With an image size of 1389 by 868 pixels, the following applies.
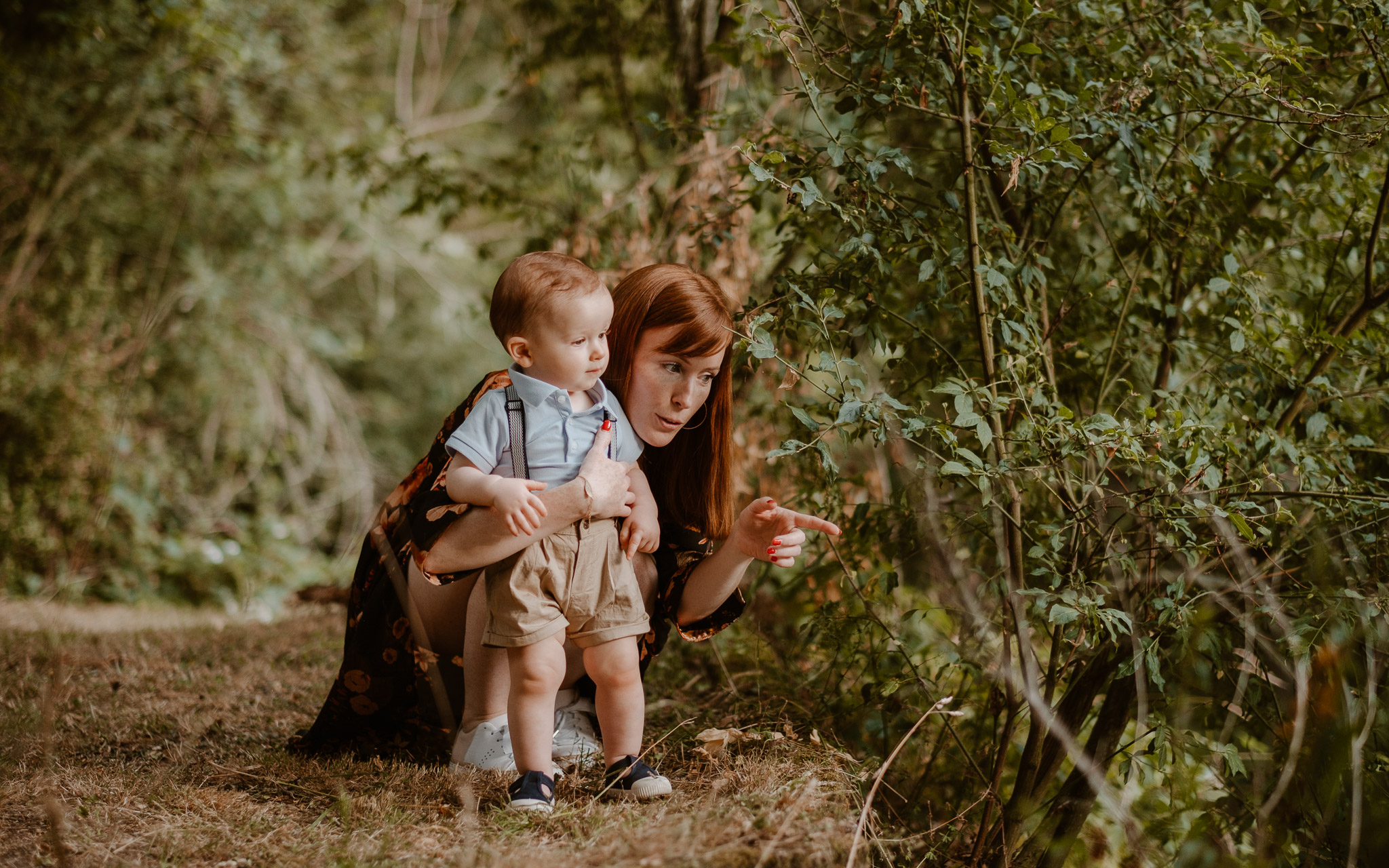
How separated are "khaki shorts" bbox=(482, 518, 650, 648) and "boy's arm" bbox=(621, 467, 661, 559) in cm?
3

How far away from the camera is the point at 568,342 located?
195cm

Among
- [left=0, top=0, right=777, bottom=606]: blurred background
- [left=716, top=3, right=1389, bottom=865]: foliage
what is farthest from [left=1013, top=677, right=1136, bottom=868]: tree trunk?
Answer: [left=0, top=0, right=777, bottom=606]: blurred background

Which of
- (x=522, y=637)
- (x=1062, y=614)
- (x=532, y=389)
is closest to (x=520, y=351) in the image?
(x=532, y=389)

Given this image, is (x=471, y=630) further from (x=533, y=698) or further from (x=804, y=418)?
(x=804, y=418)

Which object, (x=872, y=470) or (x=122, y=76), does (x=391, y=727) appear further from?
(x=122, y=76)

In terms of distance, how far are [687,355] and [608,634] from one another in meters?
0.63

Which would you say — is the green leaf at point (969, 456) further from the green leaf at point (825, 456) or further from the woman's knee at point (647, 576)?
the woman's knee at point (647, 576)

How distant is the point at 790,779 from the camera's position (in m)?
2.02

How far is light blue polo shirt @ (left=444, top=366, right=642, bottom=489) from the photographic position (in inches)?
77.1

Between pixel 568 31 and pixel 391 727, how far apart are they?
3.13 meters

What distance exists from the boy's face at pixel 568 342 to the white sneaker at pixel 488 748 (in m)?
0.85

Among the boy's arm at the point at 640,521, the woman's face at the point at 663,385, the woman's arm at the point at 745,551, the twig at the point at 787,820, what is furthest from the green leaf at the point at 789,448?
the twig at the point at 787,820

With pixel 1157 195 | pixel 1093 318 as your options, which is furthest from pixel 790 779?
pixel 1157 195

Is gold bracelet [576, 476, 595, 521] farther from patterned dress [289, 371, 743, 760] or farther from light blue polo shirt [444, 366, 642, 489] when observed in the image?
patterned dress [289, 371, 743, 760]
